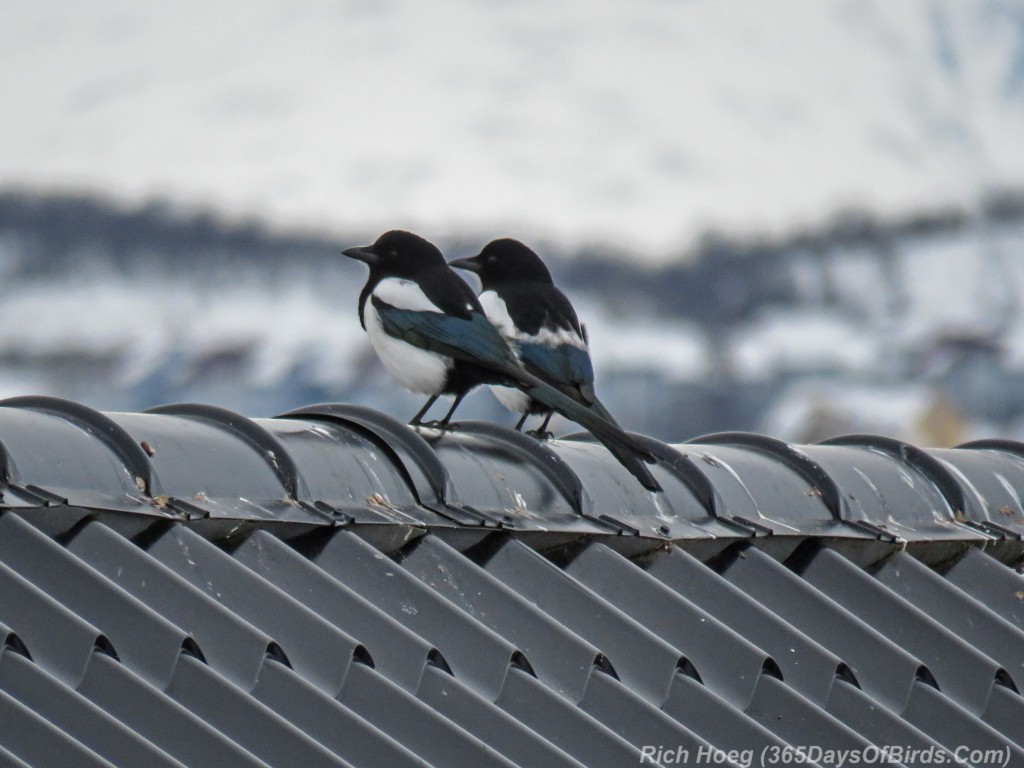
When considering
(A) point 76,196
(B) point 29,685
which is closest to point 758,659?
(B) point 29,685

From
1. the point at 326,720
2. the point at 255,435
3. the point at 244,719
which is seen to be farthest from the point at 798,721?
the point at 255,435

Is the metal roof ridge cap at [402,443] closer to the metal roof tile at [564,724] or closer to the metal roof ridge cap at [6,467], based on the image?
the metal roof tile at [564,724]

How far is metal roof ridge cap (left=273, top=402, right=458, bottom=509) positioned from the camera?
3489 millimetres

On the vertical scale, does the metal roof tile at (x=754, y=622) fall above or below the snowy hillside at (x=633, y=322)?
above

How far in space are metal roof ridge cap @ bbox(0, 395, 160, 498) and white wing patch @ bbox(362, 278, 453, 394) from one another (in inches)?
63.0

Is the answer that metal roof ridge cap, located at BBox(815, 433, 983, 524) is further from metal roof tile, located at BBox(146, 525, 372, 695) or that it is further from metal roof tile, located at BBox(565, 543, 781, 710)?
metal roof tile, located at BBox(146, 525, 372, 695)

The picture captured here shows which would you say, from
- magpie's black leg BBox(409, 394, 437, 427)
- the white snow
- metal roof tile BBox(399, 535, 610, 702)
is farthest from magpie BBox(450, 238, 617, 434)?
the white snow

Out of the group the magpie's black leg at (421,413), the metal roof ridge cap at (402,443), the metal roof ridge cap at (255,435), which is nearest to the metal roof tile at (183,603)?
the metal roof ridge cap at (255,435)

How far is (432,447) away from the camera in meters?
3.71

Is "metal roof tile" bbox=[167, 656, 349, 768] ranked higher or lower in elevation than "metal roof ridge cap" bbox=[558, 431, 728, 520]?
lower

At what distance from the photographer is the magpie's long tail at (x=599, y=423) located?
387 centimetres

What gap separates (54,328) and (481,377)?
44.7 meters

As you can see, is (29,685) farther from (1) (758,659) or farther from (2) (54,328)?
(2) (54,328)

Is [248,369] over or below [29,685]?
below
